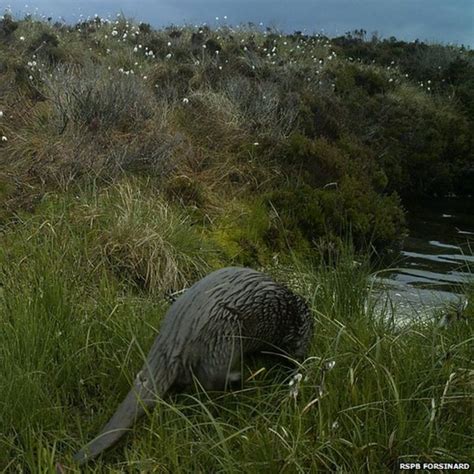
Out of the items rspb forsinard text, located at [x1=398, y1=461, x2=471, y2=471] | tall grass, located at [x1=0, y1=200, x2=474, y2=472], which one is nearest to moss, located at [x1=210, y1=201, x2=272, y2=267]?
tall grass, located at [x1=0, y1=200, x2=474, y2=472]

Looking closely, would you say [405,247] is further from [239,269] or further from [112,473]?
[112,473]

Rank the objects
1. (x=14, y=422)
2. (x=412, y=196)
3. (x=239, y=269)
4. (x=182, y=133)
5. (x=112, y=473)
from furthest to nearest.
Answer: (x=412, y=196) < (x=182, y=133) < (x=239, y=269) < (x=14, y=422) < (x=112, y=473)

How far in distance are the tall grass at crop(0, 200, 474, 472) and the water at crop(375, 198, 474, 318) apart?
1.39 metres

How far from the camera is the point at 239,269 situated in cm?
409

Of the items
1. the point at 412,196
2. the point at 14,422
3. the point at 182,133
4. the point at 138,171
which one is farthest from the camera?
the point at 412,196

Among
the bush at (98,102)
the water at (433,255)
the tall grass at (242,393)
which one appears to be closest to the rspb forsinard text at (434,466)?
the tall grass at (242,393)

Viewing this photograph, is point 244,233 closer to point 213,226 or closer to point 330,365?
point 213,226

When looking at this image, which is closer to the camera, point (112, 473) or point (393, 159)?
point (112, 473)

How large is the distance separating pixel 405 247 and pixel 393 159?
3071mm

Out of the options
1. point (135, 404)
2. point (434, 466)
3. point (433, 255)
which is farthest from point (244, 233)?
point (434, 466)

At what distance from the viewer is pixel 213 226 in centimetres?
868

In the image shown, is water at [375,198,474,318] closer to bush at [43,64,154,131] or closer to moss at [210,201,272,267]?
moss at [210,201,272,267]

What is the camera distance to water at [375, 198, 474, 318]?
24.3 ft

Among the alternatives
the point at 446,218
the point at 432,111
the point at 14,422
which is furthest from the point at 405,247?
the point at 14,422
